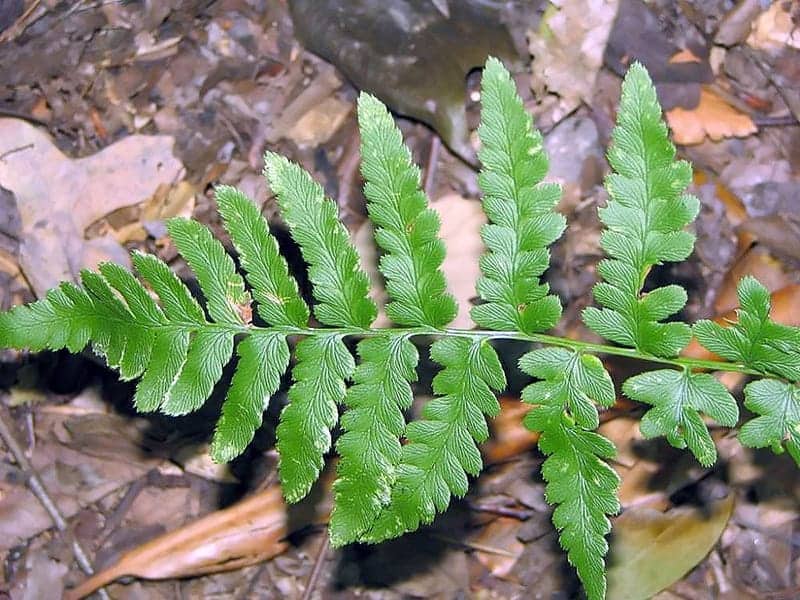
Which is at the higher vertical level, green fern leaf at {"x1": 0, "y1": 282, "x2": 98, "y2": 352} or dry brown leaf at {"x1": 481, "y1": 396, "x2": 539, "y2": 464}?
green fern leaf at {"x1": 0, "y1": 282, "x2": 98, "y2": 352}

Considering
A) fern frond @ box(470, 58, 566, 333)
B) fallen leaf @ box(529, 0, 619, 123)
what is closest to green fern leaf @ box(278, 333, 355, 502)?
fern frond @ box(470, 58, 566, 333)

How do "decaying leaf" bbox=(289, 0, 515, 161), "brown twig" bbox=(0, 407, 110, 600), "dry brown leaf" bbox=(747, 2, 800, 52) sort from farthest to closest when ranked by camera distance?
"dry brown leaf" bbox=(747, 2, 800, 52) → "decaying leaf" bbox=(289, 0, 515, 161) → "brown twig" bbox=(0, 407, 110, 600)

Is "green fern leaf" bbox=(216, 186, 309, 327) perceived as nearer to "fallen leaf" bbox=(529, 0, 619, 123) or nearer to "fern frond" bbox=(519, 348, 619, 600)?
"fern frond" bbox=(519, 348, 619, 600)

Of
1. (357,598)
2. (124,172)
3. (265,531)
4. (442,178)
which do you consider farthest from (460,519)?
(124,172)

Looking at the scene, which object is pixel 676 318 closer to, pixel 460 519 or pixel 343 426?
pixel 460 519

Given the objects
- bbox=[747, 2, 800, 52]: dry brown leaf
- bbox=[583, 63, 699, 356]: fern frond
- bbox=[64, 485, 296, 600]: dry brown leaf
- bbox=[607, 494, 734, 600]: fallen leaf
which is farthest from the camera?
bbox=[747, 2, 800, 52]: dry brown leaf

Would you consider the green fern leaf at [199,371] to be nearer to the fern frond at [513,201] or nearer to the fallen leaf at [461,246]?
the fern frond at [513,201]

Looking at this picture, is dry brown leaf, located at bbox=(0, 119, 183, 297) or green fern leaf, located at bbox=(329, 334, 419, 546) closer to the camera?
green fern leaf, located at bbox=(329, 334, 419, 546)
